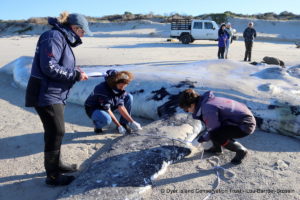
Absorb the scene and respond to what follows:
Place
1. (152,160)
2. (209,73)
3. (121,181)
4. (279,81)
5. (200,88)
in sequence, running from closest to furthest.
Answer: (121,181) < (152,160) < (200,88) < (279,81) < (209,73)

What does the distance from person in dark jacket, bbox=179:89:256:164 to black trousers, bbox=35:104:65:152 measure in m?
1.18

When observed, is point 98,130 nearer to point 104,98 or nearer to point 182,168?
point 104,98

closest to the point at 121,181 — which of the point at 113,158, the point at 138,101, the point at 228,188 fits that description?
the point at 113,158

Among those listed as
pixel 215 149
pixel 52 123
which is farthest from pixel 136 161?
pixel 215 149

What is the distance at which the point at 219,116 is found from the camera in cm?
319

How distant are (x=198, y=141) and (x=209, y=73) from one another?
7.32ft

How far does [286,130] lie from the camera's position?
13.2 ft

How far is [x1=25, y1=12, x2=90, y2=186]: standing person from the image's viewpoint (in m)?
2.60

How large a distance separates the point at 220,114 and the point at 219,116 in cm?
3

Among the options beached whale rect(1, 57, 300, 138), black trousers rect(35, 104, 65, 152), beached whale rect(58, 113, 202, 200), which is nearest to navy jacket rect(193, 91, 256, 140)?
beached whale rect(58, 113, 202, 200)

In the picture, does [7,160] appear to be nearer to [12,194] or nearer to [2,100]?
[12,194]

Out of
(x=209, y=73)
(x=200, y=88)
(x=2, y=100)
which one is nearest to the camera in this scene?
(x=200, y=88)

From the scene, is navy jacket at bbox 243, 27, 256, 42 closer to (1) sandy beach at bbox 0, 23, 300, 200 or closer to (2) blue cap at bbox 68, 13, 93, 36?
(1) sandy beach at bbox 0, 23, 300, 200

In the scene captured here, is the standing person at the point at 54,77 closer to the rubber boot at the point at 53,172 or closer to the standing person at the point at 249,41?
the rubber boot at the point at 53,172
